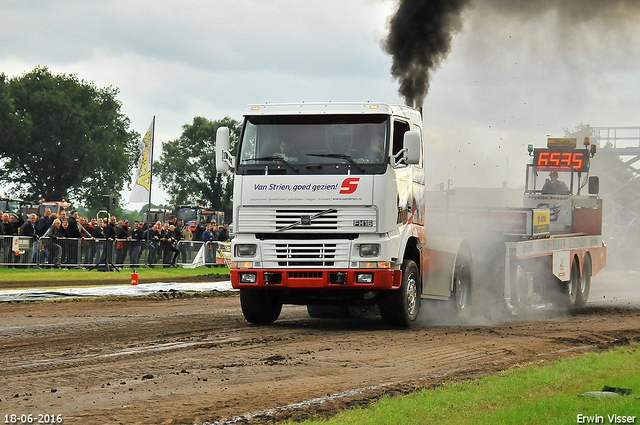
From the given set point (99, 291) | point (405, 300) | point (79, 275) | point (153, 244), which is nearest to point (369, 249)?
point (405, 300)

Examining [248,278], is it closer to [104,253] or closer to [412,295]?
[412,295]

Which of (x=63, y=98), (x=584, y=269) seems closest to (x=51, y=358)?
(x=584, y=269)

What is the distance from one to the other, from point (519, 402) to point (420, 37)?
1363 cm

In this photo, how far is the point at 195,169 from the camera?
96500 millimetres

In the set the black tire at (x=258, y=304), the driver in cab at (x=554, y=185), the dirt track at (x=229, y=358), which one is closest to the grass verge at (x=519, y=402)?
the dirt track at (x=229, y=358)

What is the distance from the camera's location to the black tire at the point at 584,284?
1983 cm

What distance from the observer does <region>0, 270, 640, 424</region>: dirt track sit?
23.4 feet

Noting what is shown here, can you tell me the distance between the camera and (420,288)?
13.6 metres

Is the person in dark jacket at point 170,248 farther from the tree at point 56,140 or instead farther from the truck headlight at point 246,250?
the tree at point 56,140

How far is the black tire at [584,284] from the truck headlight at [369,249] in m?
9.29

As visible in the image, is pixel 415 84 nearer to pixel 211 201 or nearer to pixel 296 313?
pixel 296 313

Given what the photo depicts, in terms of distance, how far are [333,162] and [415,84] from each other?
7.64 meters

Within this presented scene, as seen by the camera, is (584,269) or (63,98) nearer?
(584,269)

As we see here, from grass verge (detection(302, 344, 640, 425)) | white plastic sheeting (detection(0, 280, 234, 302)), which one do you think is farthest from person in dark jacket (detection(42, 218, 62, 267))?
grass verge (detection(302, 344, 640, 425))
